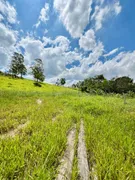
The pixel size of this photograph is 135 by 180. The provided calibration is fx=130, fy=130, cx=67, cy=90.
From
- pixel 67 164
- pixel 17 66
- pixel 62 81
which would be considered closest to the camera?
pixel 67 164

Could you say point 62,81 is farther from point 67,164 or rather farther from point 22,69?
point 67,164

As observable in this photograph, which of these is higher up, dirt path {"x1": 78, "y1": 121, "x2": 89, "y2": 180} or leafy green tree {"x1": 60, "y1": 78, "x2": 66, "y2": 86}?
leafy green tree {"x1": 60, "y1": 78, "x2": 66, "y2": 86}

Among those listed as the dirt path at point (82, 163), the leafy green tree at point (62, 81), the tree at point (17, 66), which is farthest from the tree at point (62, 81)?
the dirt path at point (82, 163)

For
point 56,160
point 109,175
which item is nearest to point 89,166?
point 109,175

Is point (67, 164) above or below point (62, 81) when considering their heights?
below

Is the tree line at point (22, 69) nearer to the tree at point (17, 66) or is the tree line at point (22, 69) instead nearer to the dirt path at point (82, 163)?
the tree at point (17, 66)

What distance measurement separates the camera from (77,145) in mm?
3641

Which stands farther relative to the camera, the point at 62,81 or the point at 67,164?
the point at 62,81

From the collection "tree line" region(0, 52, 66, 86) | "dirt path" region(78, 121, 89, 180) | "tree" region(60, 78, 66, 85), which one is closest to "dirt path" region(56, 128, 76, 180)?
"dirt path" region(78, 121, 89, 180)

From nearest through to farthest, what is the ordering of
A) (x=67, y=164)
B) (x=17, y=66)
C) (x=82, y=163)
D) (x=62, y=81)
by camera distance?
(x=67, y=164) → (x=82, y=163) → (x=17, y=66) → (x=62, y=81)

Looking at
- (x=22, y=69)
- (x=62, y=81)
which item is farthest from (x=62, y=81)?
(x=22, y=69)

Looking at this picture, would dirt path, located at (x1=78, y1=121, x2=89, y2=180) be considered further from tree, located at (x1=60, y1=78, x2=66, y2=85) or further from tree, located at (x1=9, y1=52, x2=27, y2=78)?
tree, located at (x1=60, y1=78, x2=66, y2=85)

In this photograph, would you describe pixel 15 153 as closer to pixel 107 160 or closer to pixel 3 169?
pixel 3 169

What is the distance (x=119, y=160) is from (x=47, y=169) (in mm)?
1501
